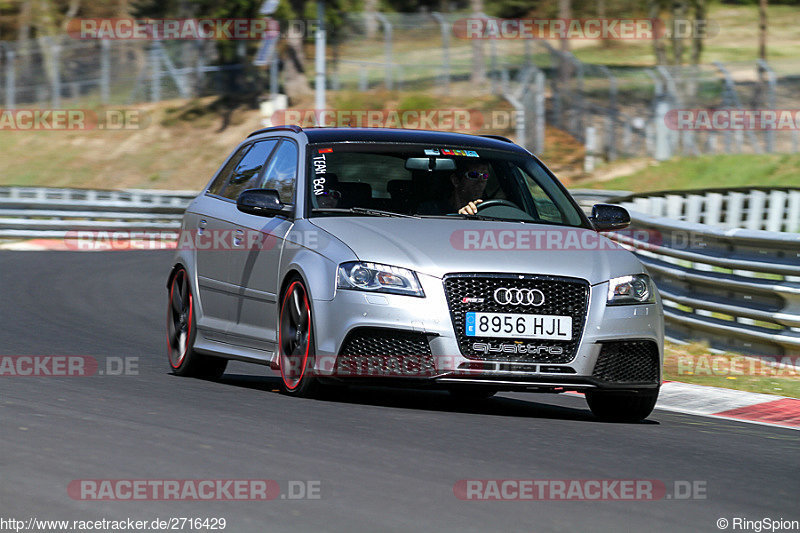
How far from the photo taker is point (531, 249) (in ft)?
26.9

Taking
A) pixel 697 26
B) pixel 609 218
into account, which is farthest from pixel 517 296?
pixel 697 26

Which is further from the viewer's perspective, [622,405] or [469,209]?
[469,209]

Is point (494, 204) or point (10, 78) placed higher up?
point (494, 204)

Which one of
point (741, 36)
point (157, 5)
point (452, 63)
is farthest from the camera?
point (741, 36)

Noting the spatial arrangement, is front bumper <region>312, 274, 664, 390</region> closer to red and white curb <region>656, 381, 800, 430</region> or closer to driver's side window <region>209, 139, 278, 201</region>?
red and white curb <region>656, 381, 800, 430</region>

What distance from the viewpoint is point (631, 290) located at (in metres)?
8.24

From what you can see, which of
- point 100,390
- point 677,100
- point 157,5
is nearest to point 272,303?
point 100,390

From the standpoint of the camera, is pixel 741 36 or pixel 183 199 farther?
pixel 741 36

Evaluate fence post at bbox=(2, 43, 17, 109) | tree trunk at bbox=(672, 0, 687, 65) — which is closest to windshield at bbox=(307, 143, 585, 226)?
fence post at bbox=(2, 43, 17, 109)

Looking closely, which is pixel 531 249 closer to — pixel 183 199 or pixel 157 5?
pixel 183 199

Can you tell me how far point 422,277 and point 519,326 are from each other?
23.7 inches

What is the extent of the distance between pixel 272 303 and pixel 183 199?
23454 mm

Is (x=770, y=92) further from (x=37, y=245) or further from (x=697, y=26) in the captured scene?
(x=37, y=245)

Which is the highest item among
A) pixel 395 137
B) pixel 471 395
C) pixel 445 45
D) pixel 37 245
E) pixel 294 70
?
pixel 395 137
